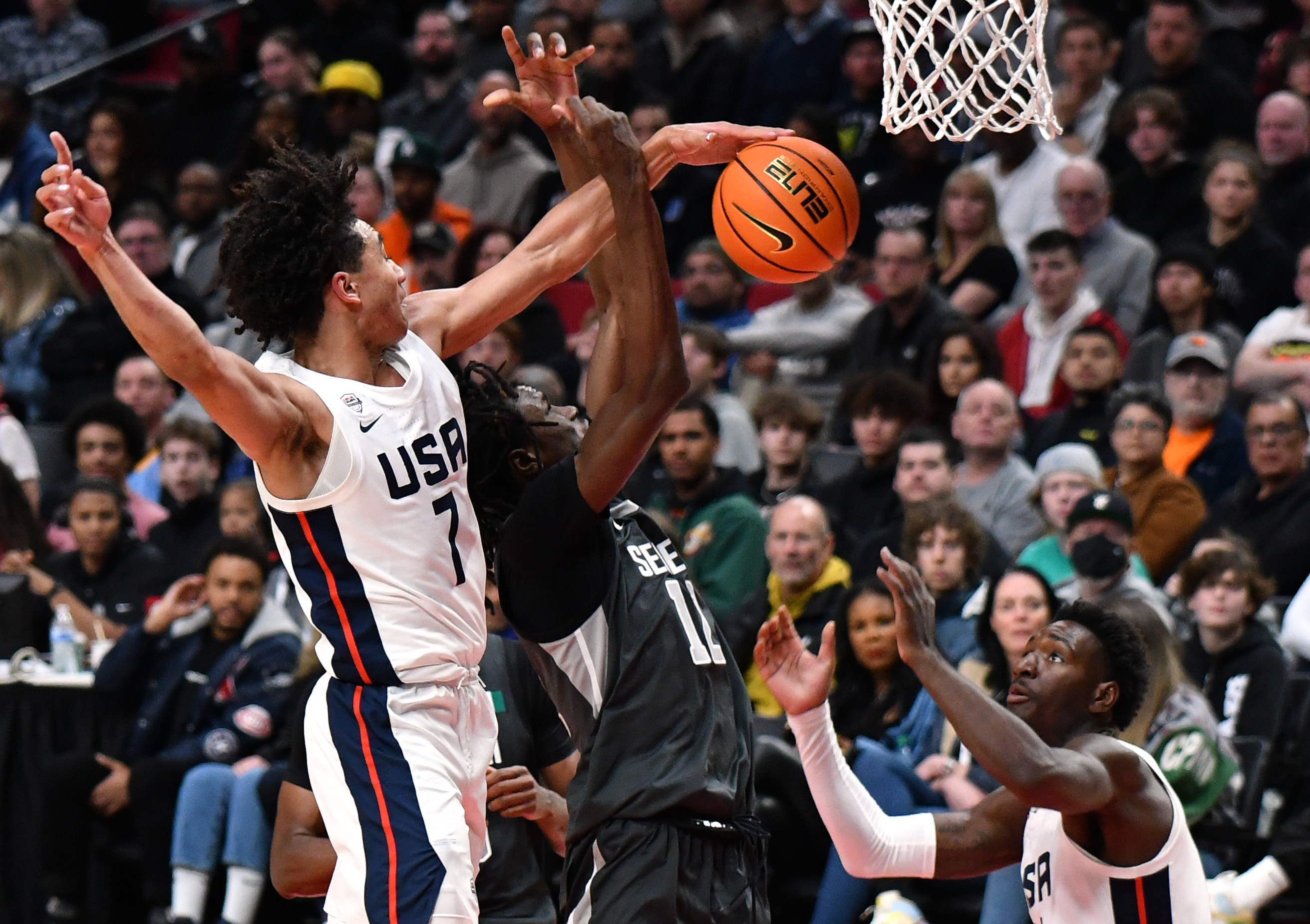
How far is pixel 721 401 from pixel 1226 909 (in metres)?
3.77

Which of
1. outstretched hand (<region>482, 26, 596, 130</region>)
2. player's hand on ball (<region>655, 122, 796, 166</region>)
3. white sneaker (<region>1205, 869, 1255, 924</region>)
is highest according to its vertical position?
outstretched hand (<region>482, 26, 596, 130</region>)

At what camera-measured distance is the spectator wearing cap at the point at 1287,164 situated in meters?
9.57

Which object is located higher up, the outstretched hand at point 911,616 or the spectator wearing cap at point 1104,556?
the outstretched hand at point 911,616

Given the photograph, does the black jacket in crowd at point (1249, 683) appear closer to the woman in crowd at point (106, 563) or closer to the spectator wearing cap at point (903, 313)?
the spectator wearing cap at point (903, 313)

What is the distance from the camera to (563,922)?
4051 mm

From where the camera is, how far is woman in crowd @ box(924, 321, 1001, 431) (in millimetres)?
8578

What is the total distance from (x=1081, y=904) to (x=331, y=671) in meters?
1.75

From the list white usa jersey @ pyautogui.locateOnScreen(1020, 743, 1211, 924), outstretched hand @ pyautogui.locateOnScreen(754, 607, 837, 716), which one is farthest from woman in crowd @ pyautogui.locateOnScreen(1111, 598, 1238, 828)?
outstretched hand @ pyautogui.locateOnScreen(754, 607, 837, 716)

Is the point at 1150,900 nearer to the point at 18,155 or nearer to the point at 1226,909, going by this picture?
the point at 1226,909

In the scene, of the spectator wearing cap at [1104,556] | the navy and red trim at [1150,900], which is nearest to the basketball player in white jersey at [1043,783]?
the navy and red trim at [1150,900]

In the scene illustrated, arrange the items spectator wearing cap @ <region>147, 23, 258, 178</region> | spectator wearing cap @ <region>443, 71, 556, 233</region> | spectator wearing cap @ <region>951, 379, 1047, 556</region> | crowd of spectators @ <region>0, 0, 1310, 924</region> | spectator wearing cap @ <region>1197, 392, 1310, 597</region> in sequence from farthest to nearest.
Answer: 1. spectator wearing cap @ <region>147, 23, 258, 178</region>
2. spectator wearing cap @ <region>443, 71, 556, 233</region>
3. spectator wearing cap @ <region>951, 379, 1047, 556</region>
4. spectator wearing cap @ <region>1197, 392, 1310, 597</region>
5. crowd of spectators @ <region>0, 0, 1310, 924</region>

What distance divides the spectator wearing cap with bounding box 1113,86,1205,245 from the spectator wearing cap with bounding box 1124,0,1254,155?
1.04 ft

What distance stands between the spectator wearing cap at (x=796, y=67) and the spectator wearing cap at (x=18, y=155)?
4.52 metres

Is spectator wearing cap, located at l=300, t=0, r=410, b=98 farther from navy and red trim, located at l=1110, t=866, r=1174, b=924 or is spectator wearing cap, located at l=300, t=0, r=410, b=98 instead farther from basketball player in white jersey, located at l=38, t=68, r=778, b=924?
navy and red trim, located at l=1110, t=866, r=1174, b=924
